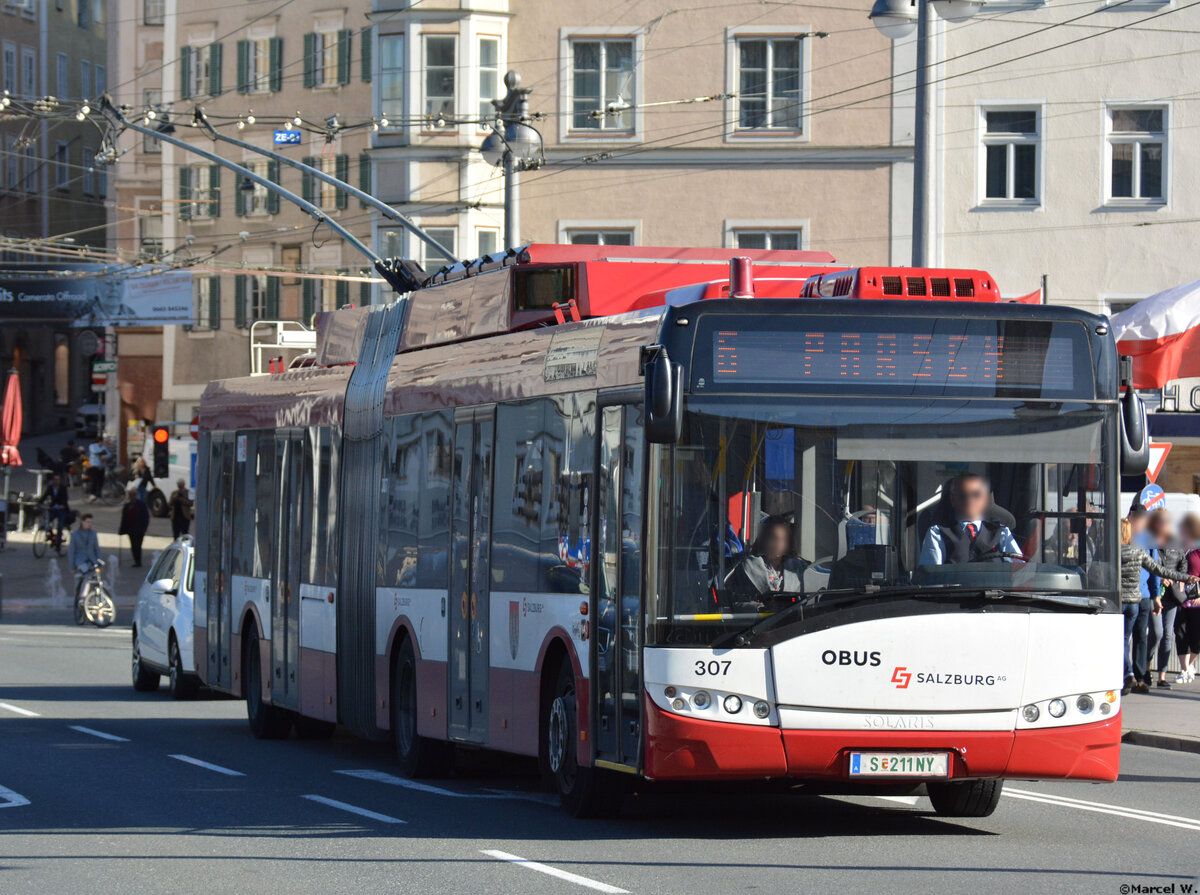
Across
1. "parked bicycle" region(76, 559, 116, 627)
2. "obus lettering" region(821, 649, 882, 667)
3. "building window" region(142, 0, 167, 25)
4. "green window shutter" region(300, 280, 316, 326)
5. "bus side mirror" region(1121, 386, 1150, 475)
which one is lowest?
"parked bicycle" region(76, 559, 116, 627)

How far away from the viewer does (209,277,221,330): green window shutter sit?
64250 mm

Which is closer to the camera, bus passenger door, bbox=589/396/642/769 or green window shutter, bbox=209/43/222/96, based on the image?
bus passenger door, bbox=589/396/642/769

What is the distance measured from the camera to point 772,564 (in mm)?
10297

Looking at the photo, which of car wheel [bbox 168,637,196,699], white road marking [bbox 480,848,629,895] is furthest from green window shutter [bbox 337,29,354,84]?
white road marking [bbox 480,848,629,895]

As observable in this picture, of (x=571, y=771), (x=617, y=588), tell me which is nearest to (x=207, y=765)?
(x=571, y=771)

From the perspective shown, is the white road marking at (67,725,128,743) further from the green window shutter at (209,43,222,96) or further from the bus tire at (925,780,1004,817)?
the green window shutter at (209,43,222,96)

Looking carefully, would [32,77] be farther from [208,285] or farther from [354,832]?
[354,832]

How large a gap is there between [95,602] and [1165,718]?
893 inches

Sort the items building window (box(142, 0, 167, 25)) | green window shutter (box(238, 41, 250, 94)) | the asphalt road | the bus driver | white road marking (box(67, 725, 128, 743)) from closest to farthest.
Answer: the asphalt road
the bus driver
white road marking (box(67, 725, 128, 743))
green window shutter (box(238, 41, 250, 94))
building window (box(142, 0, 167, 25))

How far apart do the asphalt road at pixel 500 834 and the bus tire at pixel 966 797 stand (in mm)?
106

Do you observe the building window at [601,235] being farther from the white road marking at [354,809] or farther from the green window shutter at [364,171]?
the white road marking at [354,809]

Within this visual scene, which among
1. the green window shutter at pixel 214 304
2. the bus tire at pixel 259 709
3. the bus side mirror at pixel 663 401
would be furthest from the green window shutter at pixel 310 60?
the bus side mirror at pixel 663 401

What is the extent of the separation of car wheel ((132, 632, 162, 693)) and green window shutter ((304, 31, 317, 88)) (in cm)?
3703

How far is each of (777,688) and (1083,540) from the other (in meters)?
1.70
